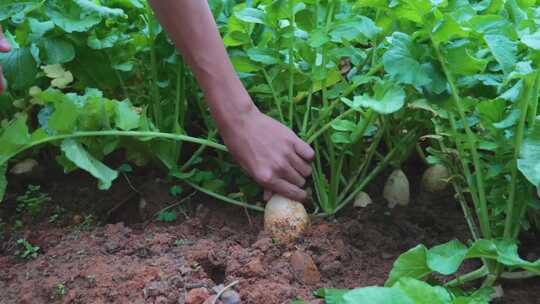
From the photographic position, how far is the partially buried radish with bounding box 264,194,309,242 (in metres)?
1.70

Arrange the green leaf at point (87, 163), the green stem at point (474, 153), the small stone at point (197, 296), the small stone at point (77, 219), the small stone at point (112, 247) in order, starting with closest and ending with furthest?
1. the small stone at point (197, 296)
2. the green stem at point (474, 153)
3. the green leaf at point (87, 163)
4. the small stone at point (112, 247)
5. the small stone at point (77, 219)


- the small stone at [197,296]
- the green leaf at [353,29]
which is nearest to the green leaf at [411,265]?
the small stone at [197,296]

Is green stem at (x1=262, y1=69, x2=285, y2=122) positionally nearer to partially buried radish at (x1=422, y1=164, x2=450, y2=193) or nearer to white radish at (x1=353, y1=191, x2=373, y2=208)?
white radish at (x1=353, y1=191, x2=373, y2=208)

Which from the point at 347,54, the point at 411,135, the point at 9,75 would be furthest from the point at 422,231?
the point at 9,75

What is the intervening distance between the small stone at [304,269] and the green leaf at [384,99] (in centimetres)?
37

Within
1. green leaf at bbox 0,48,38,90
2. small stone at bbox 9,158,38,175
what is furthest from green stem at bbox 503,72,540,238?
small stone at bbox 9,158,38,175

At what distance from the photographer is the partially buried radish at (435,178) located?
6.28 feet

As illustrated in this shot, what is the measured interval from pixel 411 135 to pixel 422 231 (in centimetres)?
27

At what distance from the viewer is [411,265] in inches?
52.0

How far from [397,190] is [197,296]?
75 centimetres

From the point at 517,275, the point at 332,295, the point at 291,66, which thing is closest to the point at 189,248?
the point at 332,295

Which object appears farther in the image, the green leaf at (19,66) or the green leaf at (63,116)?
the green leaf at (19,66)

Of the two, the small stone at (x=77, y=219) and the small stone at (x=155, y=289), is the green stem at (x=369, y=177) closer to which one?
the small stone at (x=155, y=289)

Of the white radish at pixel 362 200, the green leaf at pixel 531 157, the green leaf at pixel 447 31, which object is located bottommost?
the white radish at pixel 362 200
